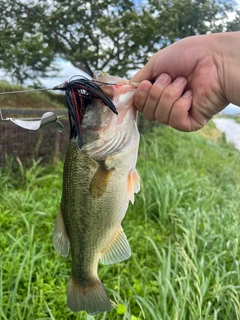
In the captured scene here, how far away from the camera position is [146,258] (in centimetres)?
343

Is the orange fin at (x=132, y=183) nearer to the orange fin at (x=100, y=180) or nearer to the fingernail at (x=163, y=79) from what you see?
the orange fin at (x=100, y=180)

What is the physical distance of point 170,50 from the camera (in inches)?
54.6

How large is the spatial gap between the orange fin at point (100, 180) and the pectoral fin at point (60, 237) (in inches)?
8.2

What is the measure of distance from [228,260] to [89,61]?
557 cm

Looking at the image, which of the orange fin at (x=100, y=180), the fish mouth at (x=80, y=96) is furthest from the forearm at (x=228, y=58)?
the orange fin at (x=100, y=180)

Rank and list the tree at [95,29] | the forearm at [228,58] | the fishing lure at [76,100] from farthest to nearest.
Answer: the tree at [95,29], the forearm at [228,58], the fishing lure at [76,100]

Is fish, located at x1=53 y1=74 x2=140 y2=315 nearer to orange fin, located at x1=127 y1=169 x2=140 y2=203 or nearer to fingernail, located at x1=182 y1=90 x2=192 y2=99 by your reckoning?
orange fin, located at x1=127 y1=169 x2=140 y2=203

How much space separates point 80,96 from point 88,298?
869 millimetres

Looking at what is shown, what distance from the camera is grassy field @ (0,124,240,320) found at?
2445 mm

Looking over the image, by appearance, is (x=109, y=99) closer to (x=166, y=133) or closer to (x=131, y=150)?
(x=131, y=150)

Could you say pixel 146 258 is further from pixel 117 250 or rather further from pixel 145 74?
pixel 145 74

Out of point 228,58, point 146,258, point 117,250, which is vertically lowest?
point 146,258

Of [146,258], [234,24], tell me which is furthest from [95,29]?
[146,258]

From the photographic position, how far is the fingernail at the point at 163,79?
1360 millimetres
